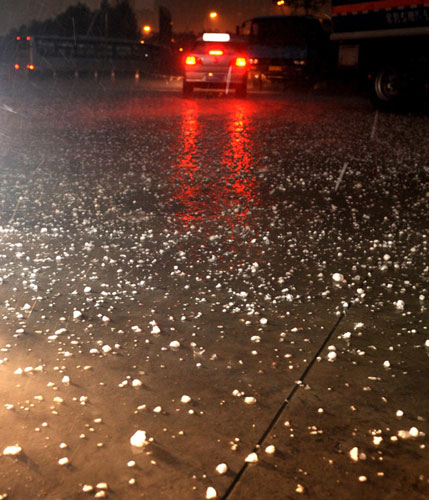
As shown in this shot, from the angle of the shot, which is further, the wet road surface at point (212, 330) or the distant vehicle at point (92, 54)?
the distant vehicle at point (92, 54)

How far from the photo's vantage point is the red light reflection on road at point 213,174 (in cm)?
564

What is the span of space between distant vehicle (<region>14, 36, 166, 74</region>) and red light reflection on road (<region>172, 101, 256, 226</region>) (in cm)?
2771

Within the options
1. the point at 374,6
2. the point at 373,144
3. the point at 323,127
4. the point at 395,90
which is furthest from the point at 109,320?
the point at 374,6

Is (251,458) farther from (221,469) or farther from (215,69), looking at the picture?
(215,69)

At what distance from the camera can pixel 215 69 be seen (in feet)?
62.1

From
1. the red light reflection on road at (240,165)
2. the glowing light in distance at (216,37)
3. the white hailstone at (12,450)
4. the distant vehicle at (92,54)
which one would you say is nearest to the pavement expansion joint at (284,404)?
the white hailstone at (12,450)

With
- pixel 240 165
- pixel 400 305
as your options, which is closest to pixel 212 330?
pixel 400 305

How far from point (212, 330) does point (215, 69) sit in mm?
16573

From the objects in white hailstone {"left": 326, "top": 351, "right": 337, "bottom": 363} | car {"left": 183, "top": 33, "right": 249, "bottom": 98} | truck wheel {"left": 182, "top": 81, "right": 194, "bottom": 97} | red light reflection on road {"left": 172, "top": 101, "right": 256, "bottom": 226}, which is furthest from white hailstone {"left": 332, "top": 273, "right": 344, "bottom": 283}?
truck wheel {"left": 182, "top": 81, "right": 194, "bottom": 97}

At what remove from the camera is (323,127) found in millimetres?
11672

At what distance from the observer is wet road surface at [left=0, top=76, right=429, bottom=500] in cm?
217

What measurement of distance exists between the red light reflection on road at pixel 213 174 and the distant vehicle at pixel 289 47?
1105cm

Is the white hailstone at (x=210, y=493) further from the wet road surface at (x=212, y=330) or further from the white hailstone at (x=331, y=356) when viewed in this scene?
A: the white hailstone at (x=331, y=356)

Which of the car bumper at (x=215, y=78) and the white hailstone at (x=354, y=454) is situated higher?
the car bumper at (x=215, y=78)
